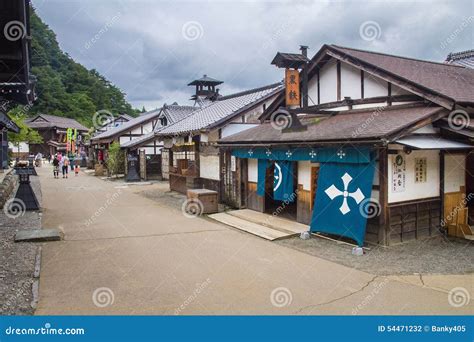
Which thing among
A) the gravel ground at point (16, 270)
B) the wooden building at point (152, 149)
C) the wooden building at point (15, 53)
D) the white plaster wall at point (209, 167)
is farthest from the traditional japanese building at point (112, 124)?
the gravel ground at point (16, 270)

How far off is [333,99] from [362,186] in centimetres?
442

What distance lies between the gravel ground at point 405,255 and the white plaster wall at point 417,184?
1.21 meters

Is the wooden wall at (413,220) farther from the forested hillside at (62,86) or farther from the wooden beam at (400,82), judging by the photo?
the forested hillside at (62,86)

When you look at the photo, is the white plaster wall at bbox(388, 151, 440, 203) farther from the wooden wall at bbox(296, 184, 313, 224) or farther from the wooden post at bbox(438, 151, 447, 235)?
the wooden wall at bbox(296, 184, 313, 224)

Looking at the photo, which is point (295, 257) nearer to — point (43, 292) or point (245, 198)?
point (43, 292)

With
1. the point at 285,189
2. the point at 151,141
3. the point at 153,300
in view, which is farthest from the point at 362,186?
the point at 151,141

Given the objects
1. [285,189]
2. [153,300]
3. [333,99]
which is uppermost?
[333,99]

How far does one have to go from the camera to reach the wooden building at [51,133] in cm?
5916

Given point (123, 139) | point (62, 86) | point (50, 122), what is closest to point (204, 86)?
point (123, 139)

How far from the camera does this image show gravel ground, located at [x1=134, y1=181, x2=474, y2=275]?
314 inches

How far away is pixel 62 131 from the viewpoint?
2359 inches

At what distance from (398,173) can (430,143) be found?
1.04m

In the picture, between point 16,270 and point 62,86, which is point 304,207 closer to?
point 16,270

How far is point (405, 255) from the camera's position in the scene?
8.88 metres
